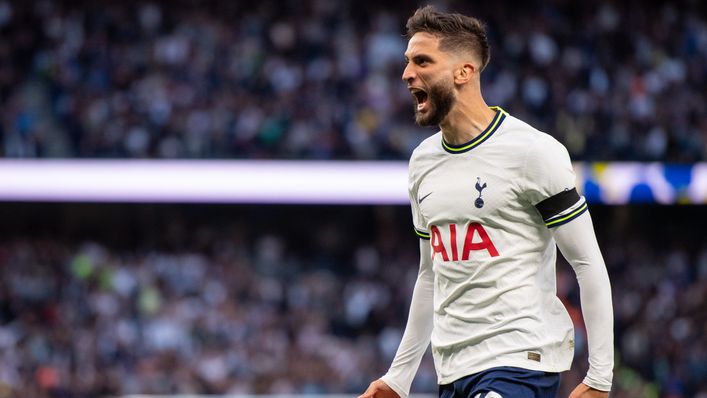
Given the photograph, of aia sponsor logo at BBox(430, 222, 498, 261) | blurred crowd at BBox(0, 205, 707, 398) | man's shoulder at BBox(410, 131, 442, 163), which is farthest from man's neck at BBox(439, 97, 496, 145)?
blurred crowd at BBox(0, 205, 707, 398)

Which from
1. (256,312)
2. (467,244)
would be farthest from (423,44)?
(256,312)

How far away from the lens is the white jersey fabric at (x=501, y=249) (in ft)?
11.4

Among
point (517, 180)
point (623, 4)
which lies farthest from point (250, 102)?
point (517, 180)

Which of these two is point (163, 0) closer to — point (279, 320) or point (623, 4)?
point (279, 320)

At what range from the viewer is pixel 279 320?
15055mm

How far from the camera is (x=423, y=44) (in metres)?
3.59

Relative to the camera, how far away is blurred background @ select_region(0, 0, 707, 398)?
14.6m

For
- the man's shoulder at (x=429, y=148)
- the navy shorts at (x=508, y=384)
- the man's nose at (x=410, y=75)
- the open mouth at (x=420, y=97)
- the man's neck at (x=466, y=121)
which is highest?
the man's nose at (x=410, y=75)

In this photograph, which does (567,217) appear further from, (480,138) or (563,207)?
(480,138)

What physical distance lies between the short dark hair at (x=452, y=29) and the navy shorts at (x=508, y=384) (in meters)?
0.98

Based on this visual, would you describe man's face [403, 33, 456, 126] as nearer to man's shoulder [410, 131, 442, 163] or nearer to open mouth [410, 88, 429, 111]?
open mouth [410, 88, 429, 111]

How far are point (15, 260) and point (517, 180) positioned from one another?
1352 centimetres

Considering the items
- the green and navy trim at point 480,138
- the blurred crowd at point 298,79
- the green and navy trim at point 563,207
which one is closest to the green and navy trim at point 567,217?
the green and navy trim at point 563,207

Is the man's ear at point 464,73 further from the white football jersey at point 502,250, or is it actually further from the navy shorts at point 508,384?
the navy shorts at point 508,384
